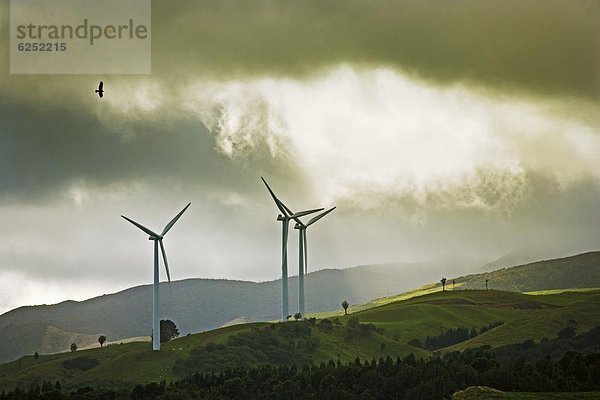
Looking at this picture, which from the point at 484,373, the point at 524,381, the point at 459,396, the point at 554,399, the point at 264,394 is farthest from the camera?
the point at 264,394

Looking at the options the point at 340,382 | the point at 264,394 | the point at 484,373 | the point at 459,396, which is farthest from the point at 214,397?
the point at 459,396

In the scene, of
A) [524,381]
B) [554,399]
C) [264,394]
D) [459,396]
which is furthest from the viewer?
[264,394]

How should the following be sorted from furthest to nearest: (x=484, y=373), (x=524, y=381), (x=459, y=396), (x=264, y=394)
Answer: (x=264, y=394) → (x=484, y=373) → (x=524, y=381) → (x=459, y=396)

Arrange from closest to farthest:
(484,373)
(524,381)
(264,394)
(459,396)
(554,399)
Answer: (554,399) < (459,396) < (524,381) < (484,373) < (264,394)

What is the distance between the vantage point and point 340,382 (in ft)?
644

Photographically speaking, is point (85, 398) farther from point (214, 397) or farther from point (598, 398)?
point (598, 398)

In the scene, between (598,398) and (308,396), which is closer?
(598,398)

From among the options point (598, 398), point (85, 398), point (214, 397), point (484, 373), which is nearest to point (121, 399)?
point (85, 398)

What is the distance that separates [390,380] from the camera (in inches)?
7441

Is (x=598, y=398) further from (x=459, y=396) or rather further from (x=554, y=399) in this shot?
(x=459, y=396)

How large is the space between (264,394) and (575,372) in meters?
63.3

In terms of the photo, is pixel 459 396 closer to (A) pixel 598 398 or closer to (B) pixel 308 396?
(A) pixel 598 398

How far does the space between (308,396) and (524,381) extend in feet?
144

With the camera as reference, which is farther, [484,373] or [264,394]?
[264,394]
